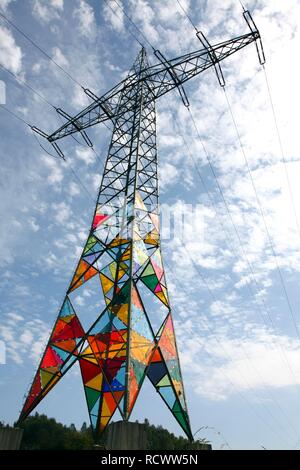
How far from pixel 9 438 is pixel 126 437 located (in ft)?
15.0

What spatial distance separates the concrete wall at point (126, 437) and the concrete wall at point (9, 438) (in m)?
3.86

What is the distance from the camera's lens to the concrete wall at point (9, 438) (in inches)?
454

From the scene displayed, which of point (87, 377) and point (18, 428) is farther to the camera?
point (87, 377)

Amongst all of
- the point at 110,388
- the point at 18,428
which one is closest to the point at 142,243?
the point at 110,388

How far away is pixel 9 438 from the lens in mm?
11656

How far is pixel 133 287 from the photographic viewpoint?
14.6 meters

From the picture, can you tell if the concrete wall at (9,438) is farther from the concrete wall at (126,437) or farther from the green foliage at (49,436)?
the green foliage at (49,436)

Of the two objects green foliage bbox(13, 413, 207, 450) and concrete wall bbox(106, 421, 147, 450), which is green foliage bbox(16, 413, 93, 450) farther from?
concrete wall bbox(106, 421, 147, 450)

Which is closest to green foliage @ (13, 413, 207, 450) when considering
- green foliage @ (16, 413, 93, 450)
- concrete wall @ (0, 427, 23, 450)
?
green foliage @ (16, 413, 93, 450)

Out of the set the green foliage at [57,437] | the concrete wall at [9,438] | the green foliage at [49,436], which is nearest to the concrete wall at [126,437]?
the concrete wall at [9,438]

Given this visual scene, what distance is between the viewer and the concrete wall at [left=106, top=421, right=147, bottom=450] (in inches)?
388
